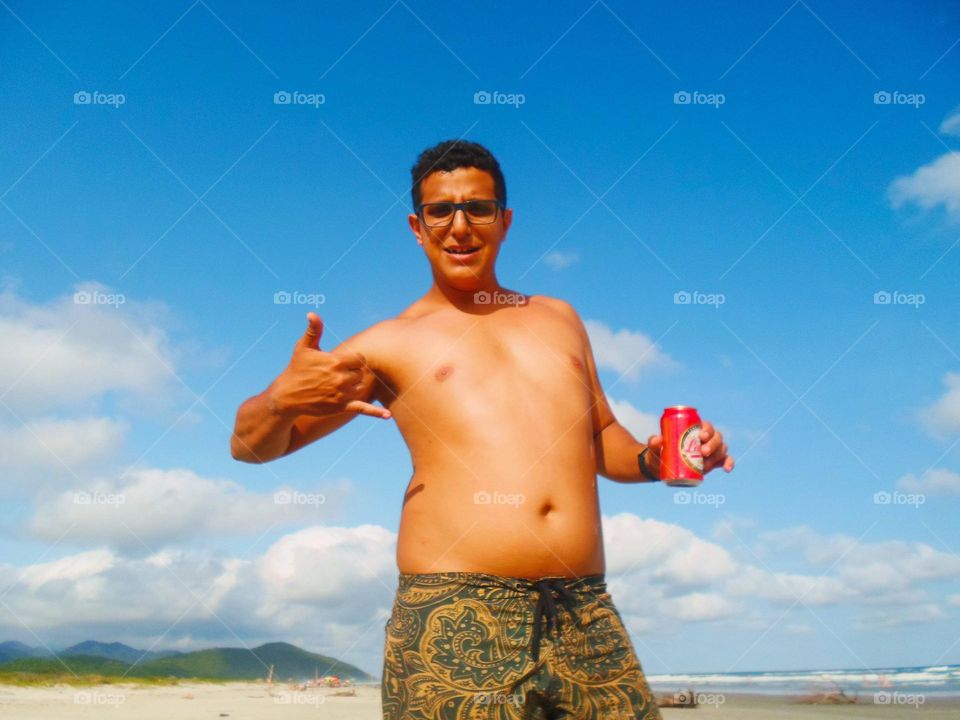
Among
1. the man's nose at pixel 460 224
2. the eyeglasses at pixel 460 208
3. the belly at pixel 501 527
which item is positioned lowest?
the belly at pixel 501 527

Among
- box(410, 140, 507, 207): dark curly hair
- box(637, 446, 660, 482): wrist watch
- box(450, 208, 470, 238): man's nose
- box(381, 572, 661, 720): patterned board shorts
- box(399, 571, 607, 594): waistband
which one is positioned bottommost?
box(381, 572, 661, 720): patterned board shorts

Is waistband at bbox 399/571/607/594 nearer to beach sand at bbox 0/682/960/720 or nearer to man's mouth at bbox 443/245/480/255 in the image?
man's mouth at bbox 443/245/480/255

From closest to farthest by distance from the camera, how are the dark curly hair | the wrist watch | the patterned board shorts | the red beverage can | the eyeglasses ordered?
1. the patterned board shorts
2. the red beverage can
3. the wrist watch
4. the eyeglasses
5. the dark curly hair

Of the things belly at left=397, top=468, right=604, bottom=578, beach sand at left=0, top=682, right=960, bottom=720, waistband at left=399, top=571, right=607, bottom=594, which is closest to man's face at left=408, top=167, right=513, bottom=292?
belly at left=397, top=468, right=604, bottom=578

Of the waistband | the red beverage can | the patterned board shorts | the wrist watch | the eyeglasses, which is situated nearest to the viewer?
the patterned board shorts

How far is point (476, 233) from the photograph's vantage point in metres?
3.36

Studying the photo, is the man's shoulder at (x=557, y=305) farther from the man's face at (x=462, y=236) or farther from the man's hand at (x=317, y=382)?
the man's hand at (x=317, y=382)

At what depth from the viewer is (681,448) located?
3.04 meters

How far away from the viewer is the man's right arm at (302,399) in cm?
270

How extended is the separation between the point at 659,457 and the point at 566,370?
1.57 ft

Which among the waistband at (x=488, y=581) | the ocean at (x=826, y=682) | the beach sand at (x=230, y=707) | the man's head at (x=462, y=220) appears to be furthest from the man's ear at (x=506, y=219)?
the ocean at (x=826, y=682)

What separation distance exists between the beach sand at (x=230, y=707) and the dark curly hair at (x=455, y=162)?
25.8ft

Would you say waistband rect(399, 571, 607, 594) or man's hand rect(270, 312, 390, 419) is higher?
man's hand rect(270, 312, 390, 419)

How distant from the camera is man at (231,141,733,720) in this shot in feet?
8.21
